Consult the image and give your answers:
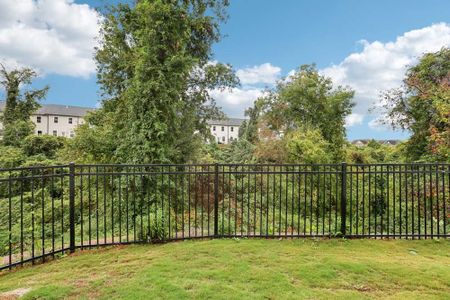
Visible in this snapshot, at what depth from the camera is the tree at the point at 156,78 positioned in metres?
7.76

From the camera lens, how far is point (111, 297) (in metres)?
3.14

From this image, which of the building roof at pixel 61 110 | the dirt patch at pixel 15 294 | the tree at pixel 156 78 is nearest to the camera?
the dirt patch at pixel 15 294

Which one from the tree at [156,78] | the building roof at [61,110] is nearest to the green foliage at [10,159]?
the tree at [156,78]

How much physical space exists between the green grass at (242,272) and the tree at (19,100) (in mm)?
23357

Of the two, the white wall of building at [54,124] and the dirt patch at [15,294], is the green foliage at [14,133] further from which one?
the white wall of building at [54,124]

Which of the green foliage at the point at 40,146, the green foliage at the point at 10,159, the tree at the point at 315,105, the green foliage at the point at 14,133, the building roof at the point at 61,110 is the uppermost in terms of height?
the building roof at the point at 61,110

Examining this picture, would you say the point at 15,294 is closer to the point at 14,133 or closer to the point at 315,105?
the point at 315,105

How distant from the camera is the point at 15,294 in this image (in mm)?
3266

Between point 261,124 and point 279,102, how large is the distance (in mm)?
2189

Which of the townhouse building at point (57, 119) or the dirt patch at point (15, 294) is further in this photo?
the townhouse building at point (57, 119)

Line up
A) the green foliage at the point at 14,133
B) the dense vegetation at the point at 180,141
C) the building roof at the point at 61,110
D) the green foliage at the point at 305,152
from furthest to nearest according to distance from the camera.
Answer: the building roof at the point at 61,110, the green foliage at the point at 14,133, the green foliage at the point at 305,152, the dense vegetation at the point at 180,141

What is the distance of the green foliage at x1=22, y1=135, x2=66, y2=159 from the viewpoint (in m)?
21.3

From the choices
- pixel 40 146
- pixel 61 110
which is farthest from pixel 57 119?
pixel 40 146

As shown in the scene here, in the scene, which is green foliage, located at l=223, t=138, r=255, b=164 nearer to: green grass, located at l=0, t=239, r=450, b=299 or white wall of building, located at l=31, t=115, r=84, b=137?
green grass, located at l=0, t=239, r=450, b=299
